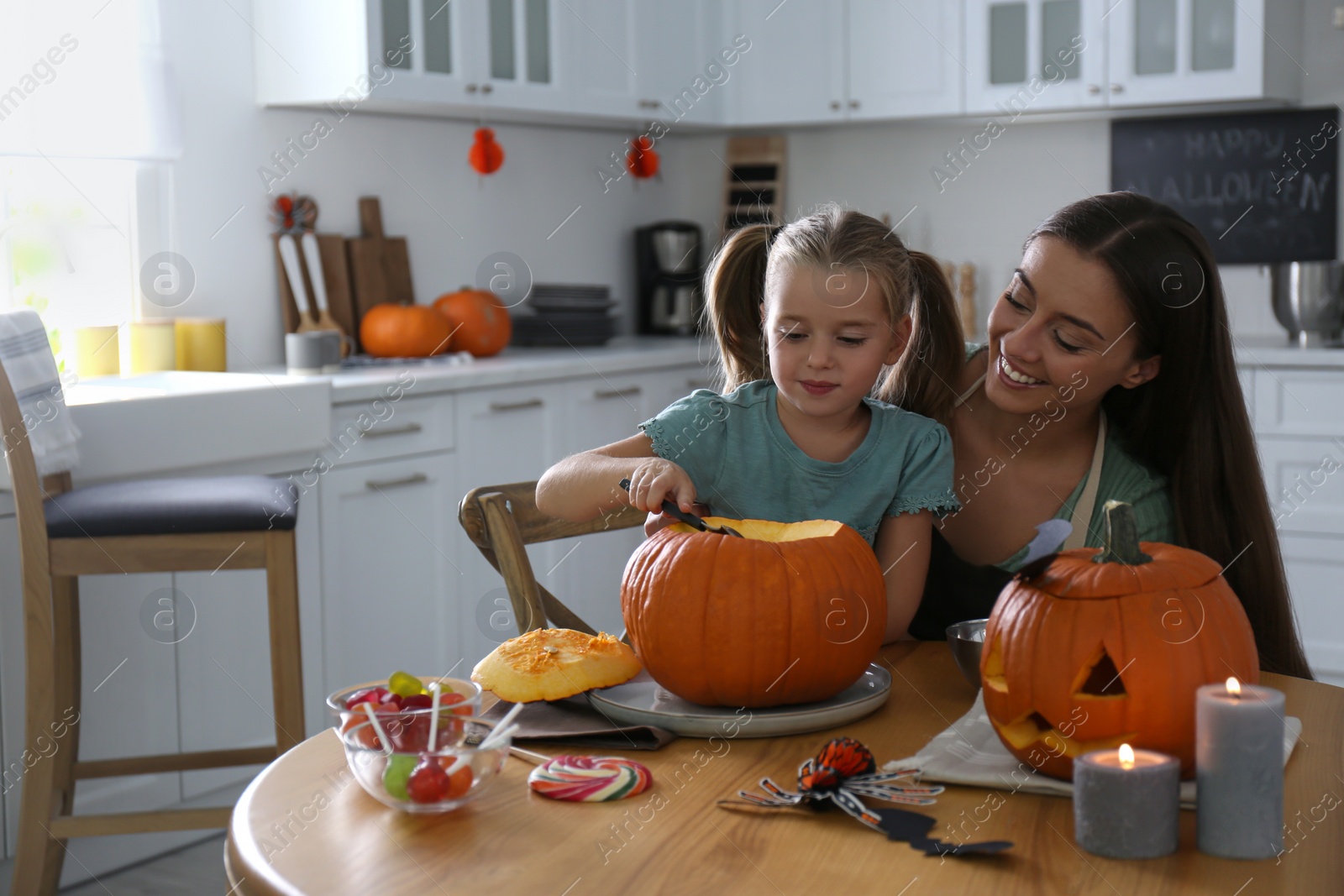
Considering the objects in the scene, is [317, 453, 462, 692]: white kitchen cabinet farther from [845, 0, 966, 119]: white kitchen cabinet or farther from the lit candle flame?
the lit candle flame

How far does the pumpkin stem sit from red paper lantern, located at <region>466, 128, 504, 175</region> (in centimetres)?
307

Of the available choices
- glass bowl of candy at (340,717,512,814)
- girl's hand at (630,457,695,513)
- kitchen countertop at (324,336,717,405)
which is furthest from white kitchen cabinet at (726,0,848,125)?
glass bowl of candy at (340,717,512,814)

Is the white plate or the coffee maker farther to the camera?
the coffee maker

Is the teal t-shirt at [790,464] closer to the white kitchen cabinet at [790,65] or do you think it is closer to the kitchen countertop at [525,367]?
the kitchen countertop at [525,367]

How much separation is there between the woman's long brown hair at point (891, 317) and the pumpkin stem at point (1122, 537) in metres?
0.54

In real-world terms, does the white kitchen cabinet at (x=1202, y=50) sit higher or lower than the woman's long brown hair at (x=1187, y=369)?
higher

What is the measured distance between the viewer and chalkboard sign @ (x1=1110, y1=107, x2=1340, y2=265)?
12.2 ft

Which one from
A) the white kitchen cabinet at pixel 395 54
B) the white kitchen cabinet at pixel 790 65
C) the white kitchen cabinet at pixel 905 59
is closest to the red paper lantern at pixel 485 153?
the white kitchen cabinet at pixel 395 54

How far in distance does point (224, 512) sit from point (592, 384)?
1551mm

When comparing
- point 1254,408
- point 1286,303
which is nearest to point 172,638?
point 1254,408

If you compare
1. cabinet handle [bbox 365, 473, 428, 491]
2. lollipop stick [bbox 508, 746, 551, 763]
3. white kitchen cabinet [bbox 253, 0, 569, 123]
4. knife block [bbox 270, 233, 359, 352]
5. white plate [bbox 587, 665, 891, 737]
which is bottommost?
cabinet handle [bbox 365, 473, 428, 491]

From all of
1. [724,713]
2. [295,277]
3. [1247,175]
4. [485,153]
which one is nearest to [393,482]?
[295,277]

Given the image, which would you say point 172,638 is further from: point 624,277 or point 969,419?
point 624,277

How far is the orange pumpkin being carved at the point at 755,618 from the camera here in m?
1.01
